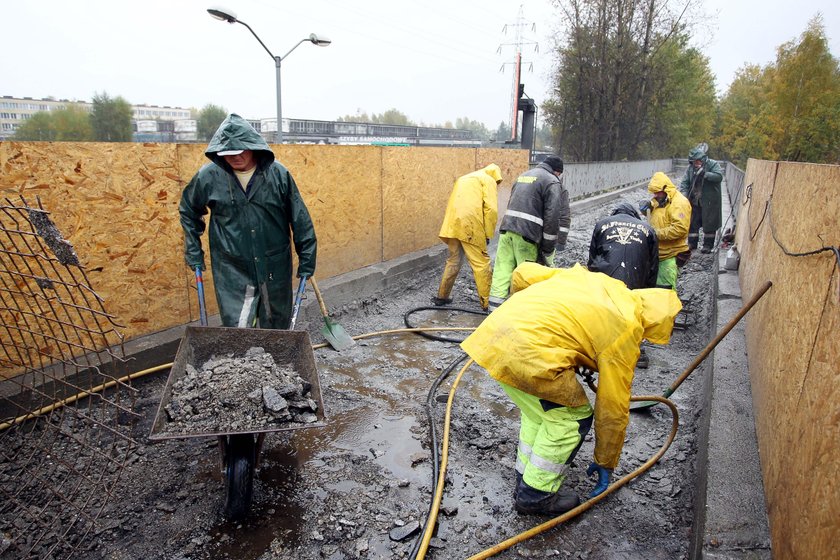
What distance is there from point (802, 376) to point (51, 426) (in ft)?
11.2

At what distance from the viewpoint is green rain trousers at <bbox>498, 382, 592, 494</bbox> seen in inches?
105

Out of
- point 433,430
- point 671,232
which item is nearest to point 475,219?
point 671,232

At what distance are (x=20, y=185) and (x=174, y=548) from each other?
2.52 meters

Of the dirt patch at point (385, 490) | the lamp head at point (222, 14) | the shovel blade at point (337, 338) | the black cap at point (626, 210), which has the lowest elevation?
the dirt patch at point (385, 490)

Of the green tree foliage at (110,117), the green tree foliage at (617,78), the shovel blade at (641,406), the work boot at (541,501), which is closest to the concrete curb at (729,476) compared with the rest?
the shovel blade at (641,406)

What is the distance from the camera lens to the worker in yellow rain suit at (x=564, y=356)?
2436mm

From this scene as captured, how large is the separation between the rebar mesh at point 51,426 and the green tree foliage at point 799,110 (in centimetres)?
4693

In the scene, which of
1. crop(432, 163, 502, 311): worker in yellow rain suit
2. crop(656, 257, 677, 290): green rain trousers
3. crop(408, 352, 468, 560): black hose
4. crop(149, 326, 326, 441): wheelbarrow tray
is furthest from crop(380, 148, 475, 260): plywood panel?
crop(149, 326, 326, 441): wheelbarrow tray

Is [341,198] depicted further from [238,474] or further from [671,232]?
[238,474]

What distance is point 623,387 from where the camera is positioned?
2475 mm

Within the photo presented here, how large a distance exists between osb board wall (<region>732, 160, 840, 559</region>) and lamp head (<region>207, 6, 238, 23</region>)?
13.1 metres

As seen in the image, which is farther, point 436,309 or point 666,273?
point 436,309

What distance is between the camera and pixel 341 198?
616 cm

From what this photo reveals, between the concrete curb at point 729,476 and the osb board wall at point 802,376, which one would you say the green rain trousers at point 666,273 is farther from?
the osb board wall at point 802,376
